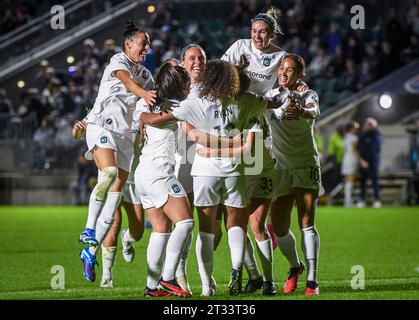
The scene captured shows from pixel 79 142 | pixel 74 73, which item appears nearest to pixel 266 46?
pixel 79 142

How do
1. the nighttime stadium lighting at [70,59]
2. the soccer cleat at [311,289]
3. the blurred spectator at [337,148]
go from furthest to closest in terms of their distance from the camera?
the nighttime stadium lighting at [70,59], the blurred spectator at [337,148], the soccer cleat at [311,289]

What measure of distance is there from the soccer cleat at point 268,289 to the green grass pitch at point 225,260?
2.9 inches

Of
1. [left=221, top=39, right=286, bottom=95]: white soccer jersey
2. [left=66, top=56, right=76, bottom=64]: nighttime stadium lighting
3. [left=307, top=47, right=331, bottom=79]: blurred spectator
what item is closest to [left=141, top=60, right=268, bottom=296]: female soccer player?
[left=221, top=39, right=286, bottom=95]: white soccer jersey

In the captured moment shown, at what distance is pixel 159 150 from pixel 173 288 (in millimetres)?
1260

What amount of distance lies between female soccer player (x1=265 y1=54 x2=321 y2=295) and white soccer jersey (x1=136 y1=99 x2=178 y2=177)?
3.50 feet

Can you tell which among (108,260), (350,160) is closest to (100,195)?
(108,260)

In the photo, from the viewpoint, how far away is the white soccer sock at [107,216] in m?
10.5

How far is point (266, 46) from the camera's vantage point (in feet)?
34.3

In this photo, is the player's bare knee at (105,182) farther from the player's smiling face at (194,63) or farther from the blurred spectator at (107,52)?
the blurred spectator at (107,52)

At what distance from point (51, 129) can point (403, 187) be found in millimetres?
9485

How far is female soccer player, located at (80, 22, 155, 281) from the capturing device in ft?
34.4

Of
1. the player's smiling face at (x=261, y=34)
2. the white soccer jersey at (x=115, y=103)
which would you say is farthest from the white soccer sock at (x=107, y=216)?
the player's smiling face at (x=261, y=34)

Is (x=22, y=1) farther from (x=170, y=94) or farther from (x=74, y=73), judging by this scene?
(x=170, y=94)

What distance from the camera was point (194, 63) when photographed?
9.71 meters
